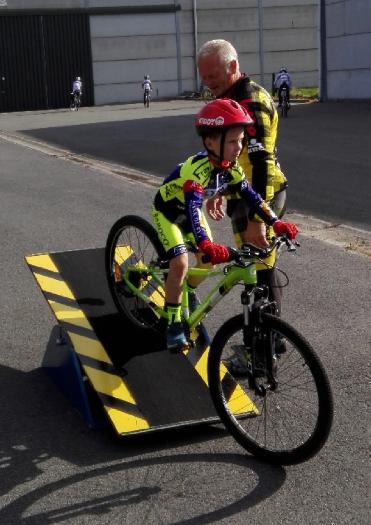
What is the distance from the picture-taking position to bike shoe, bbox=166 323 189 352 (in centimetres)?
499

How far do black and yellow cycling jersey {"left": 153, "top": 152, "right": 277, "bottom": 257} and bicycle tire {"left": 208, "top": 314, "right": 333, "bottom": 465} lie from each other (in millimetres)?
594

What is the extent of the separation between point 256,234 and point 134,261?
107 cm

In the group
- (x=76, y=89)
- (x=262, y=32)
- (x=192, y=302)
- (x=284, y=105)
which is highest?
(x=262, y=32)

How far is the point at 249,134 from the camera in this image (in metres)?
5.21

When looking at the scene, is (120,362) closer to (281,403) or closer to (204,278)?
(204,278)

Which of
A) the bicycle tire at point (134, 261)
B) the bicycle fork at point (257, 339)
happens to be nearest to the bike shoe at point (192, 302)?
the bicycle tire at point (134, 261)

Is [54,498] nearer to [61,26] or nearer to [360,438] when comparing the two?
[360,438]

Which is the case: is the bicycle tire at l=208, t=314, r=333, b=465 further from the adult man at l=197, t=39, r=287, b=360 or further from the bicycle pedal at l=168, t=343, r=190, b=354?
the adult man at l=197, t=39, r=287, b=360

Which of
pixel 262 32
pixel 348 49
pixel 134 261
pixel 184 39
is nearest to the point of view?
pixel 134 261

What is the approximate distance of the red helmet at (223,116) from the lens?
4543 millimetres

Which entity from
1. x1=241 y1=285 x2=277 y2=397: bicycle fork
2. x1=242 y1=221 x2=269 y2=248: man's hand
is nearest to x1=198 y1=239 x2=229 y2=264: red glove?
x1=241 y1=285 x2=277 y2=397: bicycle fork

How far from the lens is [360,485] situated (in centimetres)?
420

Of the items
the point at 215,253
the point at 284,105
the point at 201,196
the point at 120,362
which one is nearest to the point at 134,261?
the point at 120,362

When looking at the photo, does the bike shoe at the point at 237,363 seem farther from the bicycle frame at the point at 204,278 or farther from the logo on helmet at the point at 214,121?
the logo on helmet at the point at 214,121
